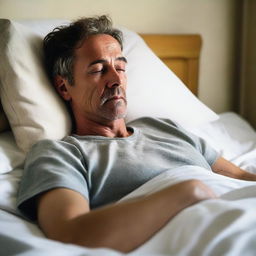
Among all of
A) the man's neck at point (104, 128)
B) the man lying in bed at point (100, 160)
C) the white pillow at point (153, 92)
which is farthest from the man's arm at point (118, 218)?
the white pillow at point (153, 92)

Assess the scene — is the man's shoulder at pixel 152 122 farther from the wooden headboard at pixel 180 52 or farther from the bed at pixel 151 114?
the wooden headboard at pixel 180 52

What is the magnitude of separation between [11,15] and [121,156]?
0.81 metres

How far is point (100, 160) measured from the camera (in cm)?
92

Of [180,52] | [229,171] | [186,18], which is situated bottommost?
[229,171]

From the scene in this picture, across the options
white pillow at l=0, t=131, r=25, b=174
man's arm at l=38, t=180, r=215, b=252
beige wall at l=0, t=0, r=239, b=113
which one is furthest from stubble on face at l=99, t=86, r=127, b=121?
beige wall at l=0, t=0, r=239, b=113

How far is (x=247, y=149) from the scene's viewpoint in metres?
→ 1.49

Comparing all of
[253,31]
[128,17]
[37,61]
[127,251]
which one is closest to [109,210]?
[127,251]

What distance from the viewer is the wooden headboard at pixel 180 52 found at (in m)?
1.69

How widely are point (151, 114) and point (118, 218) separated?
2.28 feet

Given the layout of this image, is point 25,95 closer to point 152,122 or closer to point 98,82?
point 98,82

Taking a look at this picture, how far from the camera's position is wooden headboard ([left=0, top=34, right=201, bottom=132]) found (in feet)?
5.54

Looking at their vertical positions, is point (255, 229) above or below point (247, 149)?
above

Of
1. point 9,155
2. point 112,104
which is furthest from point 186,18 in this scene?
point 9,155

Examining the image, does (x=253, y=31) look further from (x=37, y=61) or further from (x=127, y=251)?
(x=127, y=251)
